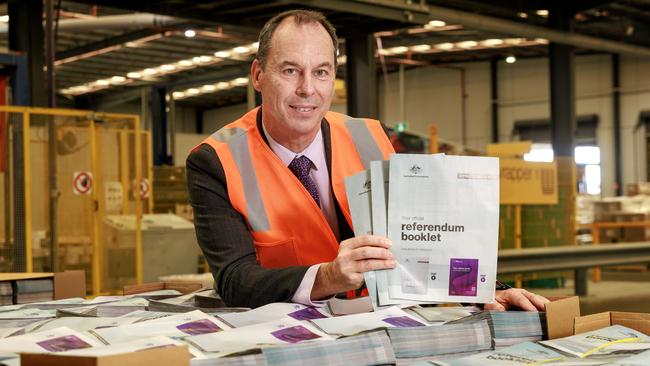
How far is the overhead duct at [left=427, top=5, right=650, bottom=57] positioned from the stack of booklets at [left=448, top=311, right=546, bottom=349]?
8.41 metres

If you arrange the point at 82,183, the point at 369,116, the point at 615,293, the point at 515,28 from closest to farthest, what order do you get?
the point at 82,183 < the point at 369,116 < the point at 515,28 < the point at 615,293

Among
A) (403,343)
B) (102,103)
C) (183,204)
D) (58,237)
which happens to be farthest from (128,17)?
(403,343)

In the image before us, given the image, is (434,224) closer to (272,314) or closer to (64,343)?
(272,314)

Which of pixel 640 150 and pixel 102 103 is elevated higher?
pixel 102 103

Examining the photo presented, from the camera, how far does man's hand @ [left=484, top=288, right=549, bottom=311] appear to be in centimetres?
198

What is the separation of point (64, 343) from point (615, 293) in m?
11.9

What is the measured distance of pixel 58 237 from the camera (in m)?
8.92

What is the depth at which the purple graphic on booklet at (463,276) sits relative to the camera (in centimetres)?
183

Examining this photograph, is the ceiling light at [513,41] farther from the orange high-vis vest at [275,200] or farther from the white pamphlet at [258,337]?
the white pamphlet at [258,337]

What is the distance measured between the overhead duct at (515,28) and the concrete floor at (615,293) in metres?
3.73

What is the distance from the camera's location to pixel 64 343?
148 cm

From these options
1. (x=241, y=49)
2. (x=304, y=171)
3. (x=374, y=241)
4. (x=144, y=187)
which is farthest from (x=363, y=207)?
(x=241, y=49)

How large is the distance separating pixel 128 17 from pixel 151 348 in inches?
552

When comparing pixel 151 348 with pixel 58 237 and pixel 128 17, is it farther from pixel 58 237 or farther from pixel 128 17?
pixel 128 17
